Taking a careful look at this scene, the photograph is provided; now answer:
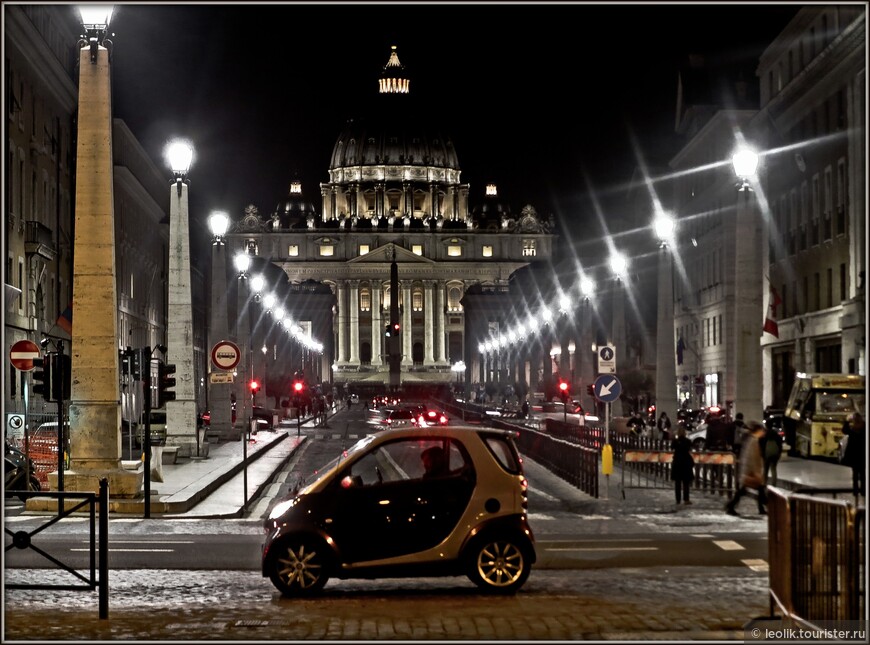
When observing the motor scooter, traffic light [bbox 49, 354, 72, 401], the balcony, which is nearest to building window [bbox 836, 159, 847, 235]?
the balcony

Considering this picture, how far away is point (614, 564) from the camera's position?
670 inches

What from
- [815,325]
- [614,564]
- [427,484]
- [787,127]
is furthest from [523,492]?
[787,127]

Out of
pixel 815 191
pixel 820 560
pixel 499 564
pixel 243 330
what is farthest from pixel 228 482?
pixel 815 191

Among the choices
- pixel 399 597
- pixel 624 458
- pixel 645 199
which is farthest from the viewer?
pixel 645 199

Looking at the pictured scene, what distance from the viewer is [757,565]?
1666 centimetres

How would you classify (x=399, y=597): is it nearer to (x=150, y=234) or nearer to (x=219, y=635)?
(x=219, y=635)

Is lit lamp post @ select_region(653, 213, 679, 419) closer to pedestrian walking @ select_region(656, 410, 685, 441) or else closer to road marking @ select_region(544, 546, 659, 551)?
pedestrian walking @ select_region(656, 410, 685, 441)

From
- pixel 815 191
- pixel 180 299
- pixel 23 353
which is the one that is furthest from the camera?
pixel 815 191

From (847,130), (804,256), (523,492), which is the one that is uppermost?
(847,130)

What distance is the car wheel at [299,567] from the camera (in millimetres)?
13867

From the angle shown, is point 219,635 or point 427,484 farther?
point 427,484

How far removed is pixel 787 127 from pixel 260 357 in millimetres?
27278

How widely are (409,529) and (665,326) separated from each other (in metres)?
27.3

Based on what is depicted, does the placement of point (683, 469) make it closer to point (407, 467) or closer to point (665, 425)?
point (407, 467)
